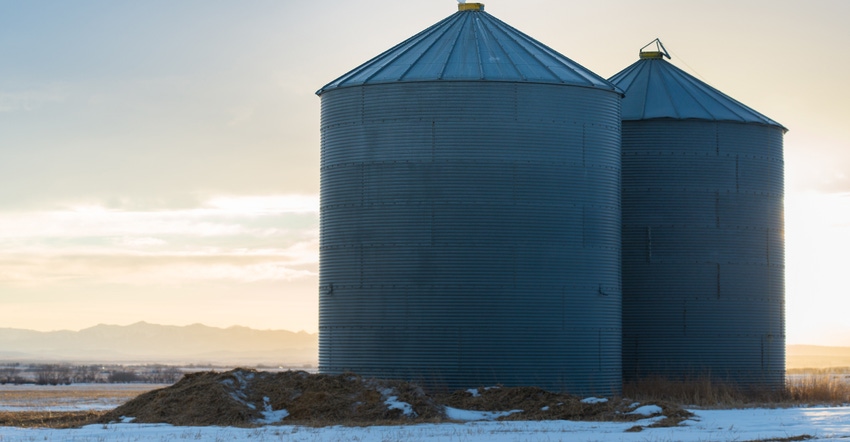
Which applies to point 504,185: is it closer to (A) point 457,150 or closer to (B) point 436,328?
(A) point 457,150

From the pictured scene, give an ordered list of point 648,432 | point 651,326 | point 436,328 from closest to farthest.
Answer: point 648,432
point 436,328
point 651,326

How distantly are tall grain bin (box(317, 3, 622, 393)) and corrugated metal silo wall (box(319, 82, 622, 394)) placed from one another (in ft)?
Answer: 0.13

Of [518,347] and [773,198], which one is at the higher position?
[773,198]

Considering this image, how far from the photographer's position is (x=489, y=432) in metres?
28.6

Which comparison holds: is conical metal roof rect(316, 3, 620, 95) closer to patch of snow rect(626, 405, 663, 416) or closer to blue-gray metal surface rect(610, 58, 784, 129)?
blue-gray metal surface rect(610, 58, 784, 129)

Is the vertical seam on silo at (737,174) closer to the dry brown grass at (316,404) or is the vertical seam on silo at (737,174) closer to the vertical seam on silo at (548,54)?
the vertical seam on silo at (548,54)

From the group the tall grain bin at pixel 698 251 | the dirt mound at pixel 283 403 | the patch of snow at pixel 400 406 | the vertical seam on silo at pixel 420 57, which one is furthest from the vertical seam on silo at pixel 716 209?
the patch of snow at pixel 400 406

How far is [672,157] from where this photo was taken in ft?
143

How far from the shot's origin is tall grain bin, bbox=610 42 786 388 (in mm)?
42938

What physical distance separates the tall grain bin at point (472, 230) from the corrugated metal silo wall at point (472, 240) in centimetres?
4

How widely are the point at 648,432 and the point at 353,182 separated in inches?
511

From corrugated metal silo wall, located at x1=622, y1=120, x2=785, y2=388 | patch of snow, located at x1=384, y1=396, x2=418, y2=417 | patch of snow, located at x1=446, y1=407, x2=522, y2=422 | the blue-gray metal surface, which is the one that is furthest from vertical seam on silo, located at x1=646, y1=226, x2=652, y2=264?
patch of snow, located at x1=384, y1=396, x2=418, y2=417

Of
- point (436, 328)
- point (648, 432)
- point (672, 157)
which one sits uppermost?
point (672, 157)

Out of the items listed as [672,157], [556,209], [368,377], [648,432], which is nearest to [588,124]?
[556,209]
